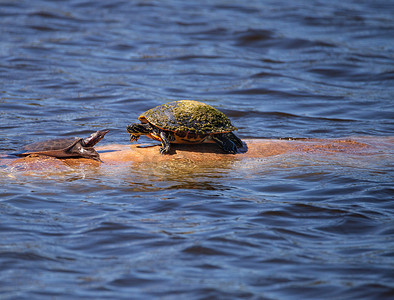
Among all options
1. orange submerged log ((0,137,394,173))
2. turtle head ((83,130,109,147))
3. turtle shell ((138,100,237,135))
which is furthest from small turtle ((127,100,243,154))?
turtle head ((83,130,109,147))

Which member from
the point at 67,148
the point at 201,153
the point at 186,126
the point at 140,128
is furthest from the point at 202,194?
the point at 67,148

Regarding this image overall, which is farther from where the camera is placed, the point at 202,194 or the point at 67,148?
the point at 67,148

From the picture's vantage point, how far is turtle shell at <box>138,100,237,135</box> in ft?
21.2

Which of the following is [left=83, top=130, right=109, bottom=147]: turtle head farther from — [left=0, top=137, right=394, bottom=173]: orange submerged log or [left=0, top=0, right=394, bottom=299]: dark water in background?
[left=0, top=0, right=394, bottom=299]: dark water in background

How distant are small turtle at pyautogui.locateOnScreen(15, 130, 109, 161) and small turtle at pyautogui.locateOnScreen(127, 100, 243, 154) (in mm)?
575

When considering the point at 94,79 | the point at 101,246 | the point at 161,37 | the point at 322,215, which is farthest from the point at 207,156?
the point at 161,37

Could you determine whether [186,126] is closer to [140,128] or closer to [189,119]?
[189,119]

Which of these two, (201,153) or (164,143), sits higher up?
(164,143)

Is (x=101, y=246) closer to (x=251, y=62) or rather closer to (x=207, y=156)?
(x=207, y=156)

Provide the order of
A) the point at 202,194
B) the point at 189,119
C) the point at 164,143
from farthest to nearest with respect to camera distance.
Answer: the point at 164,143 < the point at 189,119 < the point at 202,194

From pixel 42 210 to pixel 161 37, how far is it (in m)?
11.9

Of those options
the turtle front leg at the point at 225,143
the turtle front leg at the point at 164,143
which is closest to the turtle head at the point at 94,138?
the turtle front leg at the point at 164,143

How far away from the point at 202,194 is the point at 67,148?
193 centimetres

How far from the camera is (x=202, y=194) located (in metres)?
5.51
